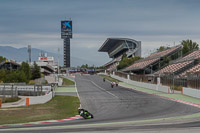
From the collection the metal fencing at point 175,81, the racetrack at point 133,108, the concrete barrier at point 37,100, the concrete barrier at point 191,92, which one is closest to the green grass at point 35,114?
the racetrack at point 133,108

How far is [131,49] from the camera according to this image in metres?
172

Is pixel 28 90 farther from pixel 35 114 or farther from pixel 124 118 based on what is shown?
pixel 124 118

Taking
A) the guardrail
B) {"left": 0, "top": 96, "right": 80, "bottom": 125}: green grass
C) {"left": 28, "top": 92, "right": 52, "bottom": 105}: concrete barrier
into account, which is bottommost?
{"left": 0, "top": 96, "right": 80, "bottom": 125}: green grass

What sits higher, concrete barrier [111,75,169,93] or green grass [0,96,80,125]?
concrete barrier [111,75,169,93]

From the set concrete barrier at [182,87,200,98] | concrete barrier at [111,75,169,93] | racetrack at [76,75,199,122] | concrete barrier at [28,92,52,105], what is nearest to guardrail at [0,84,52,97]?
concrete barrier at [28,92,52,105]

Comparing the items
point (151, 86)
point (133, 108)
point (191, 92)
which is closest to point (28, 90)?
point (151, 86)

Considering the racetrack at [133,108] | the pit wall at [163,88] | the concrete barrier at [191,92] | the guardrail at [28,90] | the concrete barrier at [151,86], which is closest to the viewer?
the racetrack at [133,108]

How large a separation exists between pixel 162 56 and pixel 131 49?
8315cm

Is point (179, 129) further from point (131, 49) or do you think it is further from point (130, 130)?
point (131, 49)

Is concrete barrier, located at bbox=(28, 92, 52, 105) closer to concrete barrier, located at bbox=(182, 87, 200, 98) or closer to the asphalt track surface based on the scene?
the asphalt track surface

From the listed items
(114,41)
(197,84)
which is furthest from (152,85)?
(114,41)

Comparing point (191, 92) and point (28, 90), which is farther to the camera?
point (28, 90)

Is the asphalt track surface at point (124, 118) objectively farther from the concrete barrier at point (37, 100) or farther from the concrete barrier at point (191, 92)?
the concrete barrier at point (37, 100)

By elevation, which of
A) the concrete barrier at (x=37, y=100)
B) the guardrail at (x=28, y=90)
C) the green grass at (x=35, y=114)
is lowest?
the green grass at (x=35, y=114)
